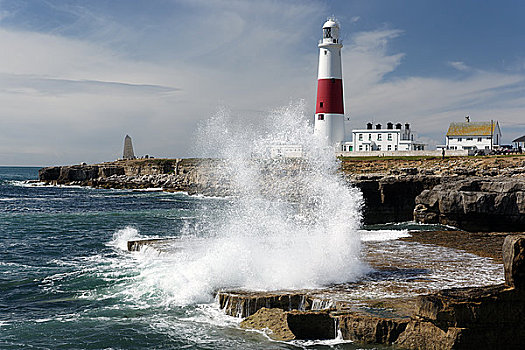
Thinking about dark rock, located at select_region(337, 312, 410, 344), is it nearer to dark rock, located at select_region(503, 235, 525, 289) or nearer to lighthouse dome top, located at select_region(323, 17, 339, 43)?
dark rock, located at select_region(503, 235, 525, 289)

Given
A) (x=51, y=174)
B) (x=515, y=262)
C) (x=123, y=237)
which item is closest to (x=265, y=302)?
(x=515, y=262)

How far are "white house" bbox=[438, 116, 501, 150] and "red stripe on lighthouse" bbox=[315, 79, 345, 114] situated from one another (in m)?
22.4

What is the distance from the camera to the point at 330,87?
131 feet

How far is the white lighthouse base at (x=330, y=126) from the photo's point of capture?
4062 centimetres

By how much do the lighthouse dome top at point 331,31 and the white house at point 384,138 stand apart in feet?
58.1

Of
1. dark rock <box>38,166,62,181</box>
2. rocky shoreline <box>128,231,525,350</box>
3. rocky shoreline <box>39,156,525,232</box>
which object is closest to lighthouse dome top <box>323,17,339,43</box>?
rocky shoreline <box>39,156,525,232</box>

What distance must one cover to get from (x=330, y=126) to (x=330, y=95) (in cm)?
252

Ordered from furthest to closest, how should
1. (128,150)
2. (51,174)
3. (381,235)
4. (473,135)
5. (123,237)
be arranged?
1. (128,150)
2. (51,174)
3. (473,135)
4. (123,237)
5. (381,235)

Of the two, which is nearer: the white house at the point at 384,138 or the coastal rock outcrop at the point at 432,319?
the coastal rock outcrop at the point at 432,319

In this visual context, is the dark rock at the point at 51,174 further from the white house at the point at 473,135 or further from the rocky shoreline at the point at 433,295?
the white house at the point at 473,135

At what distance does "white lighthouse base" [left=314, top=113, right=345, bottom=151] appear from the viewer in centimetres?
4062

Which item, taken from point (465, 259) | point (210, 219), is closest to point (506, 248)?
point (465, 259)

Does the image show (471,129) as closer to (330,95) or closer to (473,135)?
(473,135)

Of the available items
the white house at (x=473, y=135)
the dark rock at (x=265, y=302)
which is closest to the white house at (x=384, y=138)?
the white house at (x=473, y=135)
